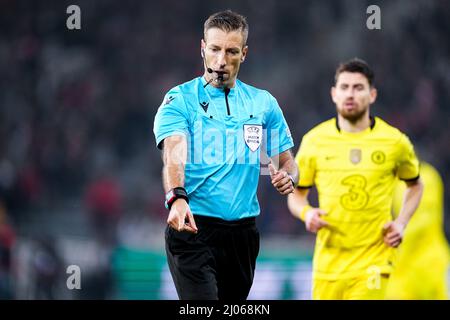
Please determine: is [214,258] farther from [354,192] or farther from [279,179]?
[354,192]

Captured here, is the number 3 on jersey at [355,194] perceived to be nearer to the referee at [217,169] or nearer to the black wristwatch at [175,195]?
the referee at [217,169]

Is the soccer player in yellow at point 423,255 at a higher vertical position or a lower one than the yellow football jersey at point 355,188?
lower

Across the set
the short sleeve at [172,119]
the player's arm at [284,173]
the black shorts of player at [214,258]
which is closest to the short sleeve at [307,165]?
the player's arm at [284,173]

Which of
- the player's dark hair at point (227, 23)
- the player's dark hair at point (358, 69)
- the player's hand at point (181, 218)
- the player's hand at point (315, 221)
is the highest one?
the player's dark hair at point (227, 23)

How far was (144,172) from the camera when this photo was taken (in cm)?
1512

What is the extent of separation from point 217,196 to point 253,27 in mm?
11729

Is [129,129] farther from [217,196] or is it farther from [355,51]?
[217,196]

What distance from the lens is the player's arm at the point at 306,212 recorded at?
7.40 m

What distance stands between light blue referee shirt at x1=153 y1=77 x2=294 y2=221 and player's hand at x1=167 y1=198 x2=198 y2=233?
18.3 inches

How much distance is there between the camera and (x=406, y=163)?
7621 millimetres

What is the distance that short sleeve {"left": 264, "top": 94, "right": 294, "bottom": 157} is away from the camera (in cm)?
585

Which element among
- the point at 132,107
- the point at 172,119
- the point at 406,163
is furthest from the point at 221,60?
the point at 132,107
